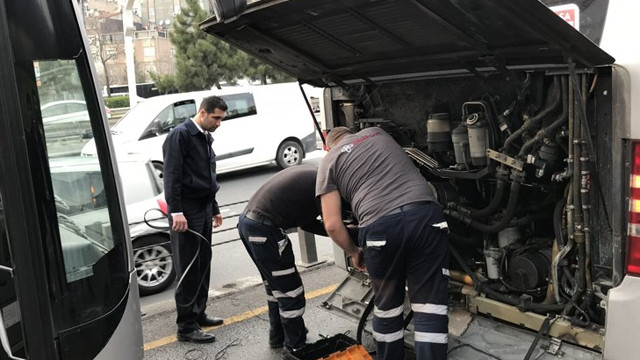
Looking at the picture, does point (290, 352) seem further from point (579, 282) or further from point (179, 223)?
point (579, 282)

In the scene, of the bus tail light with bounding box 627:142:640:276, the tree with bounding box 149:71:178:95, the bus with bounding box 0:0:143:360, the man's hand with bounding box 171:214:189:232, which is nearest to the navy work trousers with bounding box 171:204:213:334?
the man's hand with bounding box 171:214:189:232

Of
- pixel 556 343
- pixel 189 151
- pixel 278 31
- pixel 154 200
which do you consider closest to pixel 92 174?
pixel 278 31

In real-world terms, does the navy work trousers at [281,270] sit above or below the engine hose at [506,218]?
below

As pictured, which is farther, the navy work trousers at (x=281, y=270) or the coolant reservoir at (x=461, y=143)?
the navy work trousers at (x=281, y=270)

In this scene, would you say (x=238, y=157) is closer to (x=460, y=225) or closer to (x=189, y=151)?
(x=189, y=151)

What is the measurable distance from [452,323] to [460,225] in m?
0.66

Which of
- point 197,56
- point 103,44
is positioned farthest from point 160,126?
point 103,44

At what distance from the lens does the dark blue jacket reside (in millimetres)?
4109

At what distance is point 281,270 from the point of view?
148 inches

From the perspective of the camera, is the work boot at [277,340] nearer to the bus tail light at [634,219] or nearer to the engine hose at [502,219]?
the engine hose at [502,219]

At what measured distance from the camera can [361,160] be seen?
10.3ft

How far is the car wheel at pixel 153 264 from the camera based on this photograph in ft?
18.3

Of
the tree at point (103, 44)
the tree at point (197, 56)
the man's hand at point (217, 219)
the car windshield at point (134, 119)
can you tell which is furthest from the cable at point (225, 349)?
the tree at point (103, 44)

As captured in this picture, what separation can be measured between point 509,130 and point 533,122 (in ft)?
0.61
